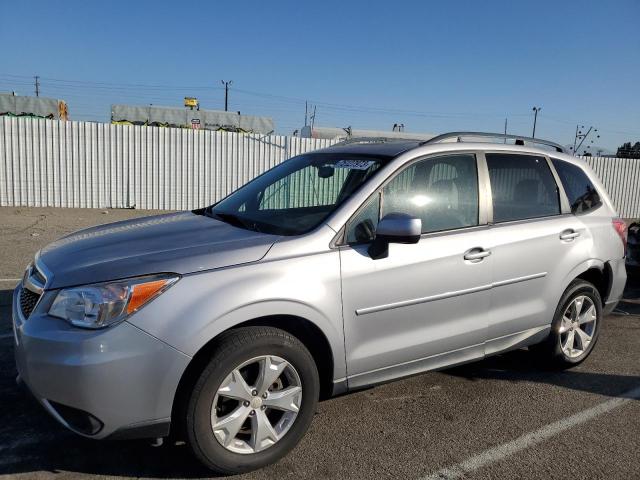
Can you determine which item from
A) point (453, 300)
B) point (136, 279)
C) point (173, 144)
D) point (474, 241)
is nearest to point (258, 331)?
point (136, 279)

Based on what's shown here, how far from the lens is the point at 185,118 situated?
28.7 metres

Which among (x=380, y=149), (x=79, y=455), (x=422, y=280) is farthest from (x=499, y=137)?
(x=79, y=455)

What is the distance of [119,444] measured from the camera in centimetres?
311

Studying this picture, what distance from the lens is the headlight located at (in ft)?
8.21

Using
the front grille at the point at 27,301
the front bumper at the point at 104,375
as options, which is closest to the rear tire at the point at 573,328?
the front bumper at the point at 104,375

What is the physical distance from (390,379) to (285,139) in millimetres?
13158

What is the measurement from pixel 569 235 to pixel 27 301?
3796 millimetres

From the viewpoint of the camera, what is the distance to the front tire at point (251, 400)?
2.63 metres

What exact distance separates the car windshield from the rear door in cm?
106

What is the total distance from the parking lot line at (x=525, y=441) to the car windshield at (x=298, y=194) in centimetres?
158

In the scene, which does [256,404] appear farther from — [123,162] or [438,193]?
[123,162]

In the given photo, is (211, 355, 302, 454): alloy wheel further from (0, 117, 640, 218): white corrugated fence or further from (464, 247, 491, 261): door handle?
(0, 117, 640, 218): white corrugated fence

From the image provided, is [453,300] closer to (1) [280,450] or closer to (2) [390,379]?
(2) [390,379]

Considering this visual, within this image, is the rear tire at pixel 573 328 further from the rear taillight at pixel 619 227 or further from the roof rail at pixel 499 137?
the roof rail at pixel 499 137
